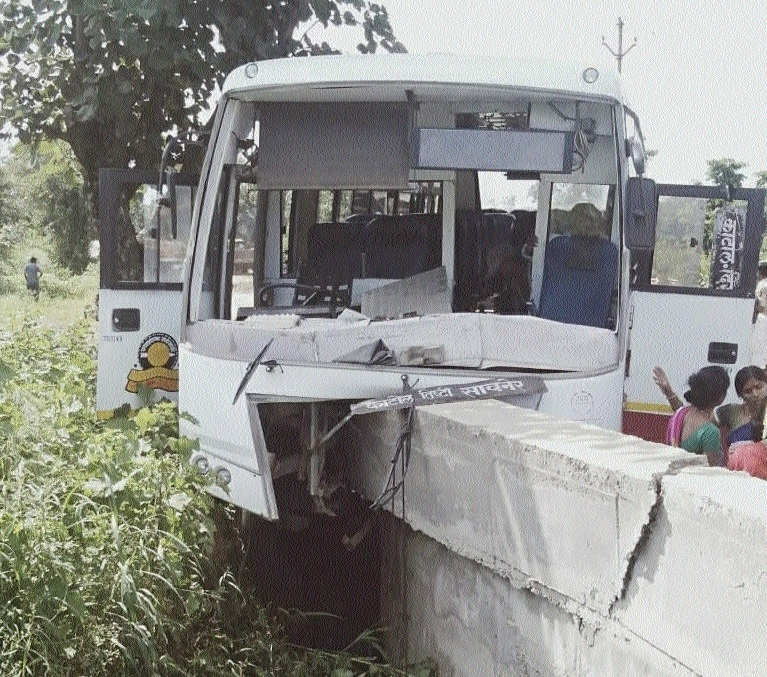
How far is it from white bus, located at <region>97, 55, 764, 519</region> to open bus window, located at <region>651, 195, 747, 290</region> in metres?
0.01

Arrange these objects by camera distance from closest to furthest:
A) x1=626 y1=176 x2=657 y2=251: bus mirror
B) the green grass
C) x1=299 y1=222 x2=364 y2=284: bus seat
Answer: x1=626 y1=176 x2=657 y2=251: bus mirror
x1=299 y1=222 x2=364 y2=284: bus seat
the green grass

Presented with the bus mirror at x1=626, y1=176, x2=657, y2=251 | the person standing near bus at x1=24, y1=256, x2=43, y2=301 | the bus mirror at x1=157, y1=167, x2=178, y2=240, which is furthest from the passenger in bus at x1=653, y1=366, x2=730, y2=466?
the person standing near bus at x1=24, y1=256, x2=43, y2=301

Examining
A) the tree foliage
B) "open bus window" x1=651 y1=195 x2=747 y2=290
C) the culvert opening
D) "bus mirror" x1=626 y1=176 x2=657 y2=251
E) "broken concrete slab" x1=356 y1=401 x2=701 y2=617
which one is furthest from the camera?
the tree foliage

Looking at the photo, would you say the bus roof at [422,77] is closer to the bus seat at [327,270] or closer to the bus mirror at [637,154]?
the bus mirror at [637,154]

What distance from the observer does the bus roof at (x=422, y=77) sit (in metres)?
5.97

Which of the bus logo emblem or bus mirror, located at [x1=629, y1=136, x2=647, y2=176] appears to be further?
the bus logo emblem

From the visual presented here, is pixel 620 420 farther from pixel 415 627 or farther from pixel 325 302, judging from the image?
pixel 325 302

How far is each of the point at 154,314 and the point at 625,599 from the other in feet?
14.1

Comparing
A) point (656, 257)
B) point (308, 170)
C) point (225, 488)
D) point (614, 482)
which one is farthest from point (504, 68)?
point (614, 482)

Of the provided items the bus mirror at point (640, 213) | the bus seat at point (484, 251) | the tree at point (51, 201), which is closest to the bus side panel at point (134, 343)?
the bus seat at point (484, 251)

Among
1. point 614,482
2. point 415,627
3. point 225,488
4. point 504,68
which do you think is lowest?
point 415,627

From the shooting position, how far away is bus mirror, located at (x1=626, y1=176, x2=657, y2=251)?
19.1ft

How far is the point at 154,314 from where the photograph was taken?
7.10 m

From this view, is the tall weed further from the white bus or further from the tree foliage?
the tree foliage
